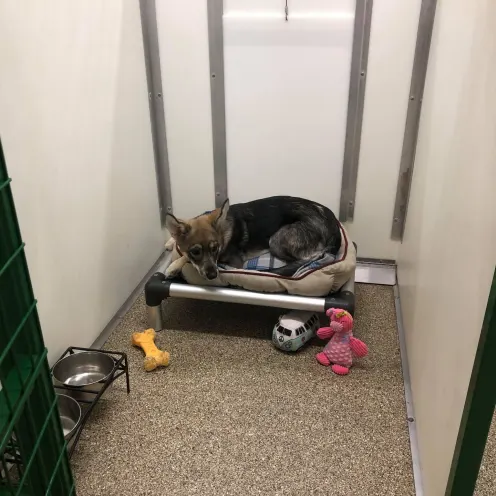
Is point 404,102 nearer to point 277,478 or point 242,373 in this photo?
point 242,373

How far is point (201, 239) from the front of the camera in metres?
2.34

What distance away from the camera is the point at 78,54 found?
2.04 metres

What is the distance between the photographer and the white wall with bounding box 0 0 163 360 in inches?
67.4

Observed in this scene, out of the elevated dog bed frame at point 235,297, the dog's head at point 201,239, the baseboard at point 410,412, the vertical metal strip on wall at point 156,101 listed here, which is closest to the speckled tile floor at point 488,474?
the baseboard at point 410,412

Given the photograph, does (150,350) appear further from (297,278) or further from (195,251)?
(297,278)

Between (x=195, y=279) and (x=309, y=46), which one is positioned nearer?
(x=195, y=279)

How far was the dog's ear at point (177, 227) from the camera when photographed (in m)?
2.30

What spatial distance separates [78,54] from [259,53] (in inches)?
41.3

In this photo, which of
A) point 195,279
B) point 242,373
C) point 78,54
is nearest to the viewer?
point 78,54

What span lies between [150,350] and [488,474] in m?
1.46

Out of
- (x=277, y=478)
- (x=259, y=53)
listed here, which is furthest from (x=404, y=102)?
(x=277, y=478)

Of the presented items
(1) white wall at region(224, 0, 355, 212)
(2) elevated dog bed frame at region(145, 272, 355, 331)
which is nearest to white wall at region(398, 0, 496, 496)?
(2) elevated dog bed frame at region(145, 272, 355, 331)

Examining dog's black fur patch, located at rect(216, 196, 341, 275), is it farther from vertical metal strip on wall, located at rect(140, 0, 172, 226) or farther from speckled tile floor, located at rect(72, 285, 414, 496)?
vertical metal strip on wall, located at rect(140, 0, 172, 226)

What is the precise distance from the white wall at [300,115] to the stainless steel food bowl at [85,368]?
4.32 feet
